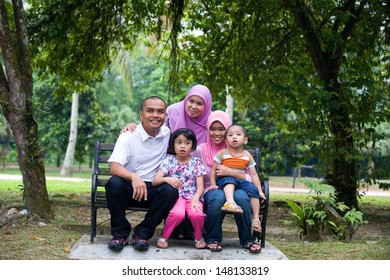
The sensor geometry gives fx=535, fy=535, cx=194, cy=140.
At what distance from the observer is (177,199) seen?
5.01 m

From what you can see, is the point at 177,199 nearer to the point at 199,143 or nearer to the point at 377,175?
the point at 199,143

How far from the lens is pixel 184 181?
16.9 feet

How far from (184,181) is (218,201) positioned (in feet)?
1.44

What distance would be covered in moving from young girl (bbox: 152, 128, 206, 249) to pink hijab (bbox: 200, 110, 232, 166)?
22cm

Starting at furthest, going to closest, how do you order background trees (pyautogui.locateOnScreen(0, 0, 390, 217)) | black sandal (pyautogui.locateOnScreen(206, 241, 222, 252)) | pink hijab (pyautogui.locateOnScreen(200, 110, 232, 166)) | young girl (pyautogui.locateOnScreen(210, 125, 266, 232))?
1. background trees (pyautogui.locateOnScreen(0, 0, 390, 217))
2. pink hijab (pyautogui.locateOnScreen(200, 110, 232, 166))
3. young girl (pyautogui.locateOnScreen(210, 125, 266, 232))
4. black sandal (pyautogui.locateOnScreen(206, 241, 222, 252))

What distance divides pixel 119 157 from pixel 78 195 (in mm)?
7346

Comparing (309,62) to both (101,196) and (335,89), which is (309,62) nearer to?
(335,89)

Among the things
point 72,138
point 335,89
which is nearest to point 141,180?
point 335,89

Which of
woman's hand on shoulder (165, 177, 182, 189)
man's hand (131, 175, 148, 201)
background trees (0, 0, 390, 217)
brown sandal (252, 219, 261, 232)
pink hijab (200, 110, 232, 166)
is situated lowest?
brown sandal (252, 219, 261, 232)

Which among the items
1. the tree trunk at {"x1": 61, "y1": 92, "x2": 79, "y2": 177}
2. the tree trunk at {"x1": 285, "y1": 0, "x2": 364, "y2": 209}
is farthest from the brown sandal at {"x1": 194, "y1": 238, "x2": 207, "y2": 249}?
the tree trunk at {"x1": 61, "y1": 92, "x2": 79, "y2": 177}

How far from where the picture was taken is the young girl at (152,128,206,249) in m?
4.96

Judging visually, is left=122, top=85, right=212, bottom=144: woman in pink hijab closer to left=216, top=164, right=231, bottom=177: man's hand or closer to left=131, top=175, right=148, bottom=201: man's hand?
left=216, top=164, right=231, bottom=177: man's hand

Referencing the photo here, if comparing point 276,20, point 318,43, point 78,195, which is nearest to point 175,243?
point 318,43

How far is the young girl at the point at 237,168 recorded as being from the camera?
201 inches
